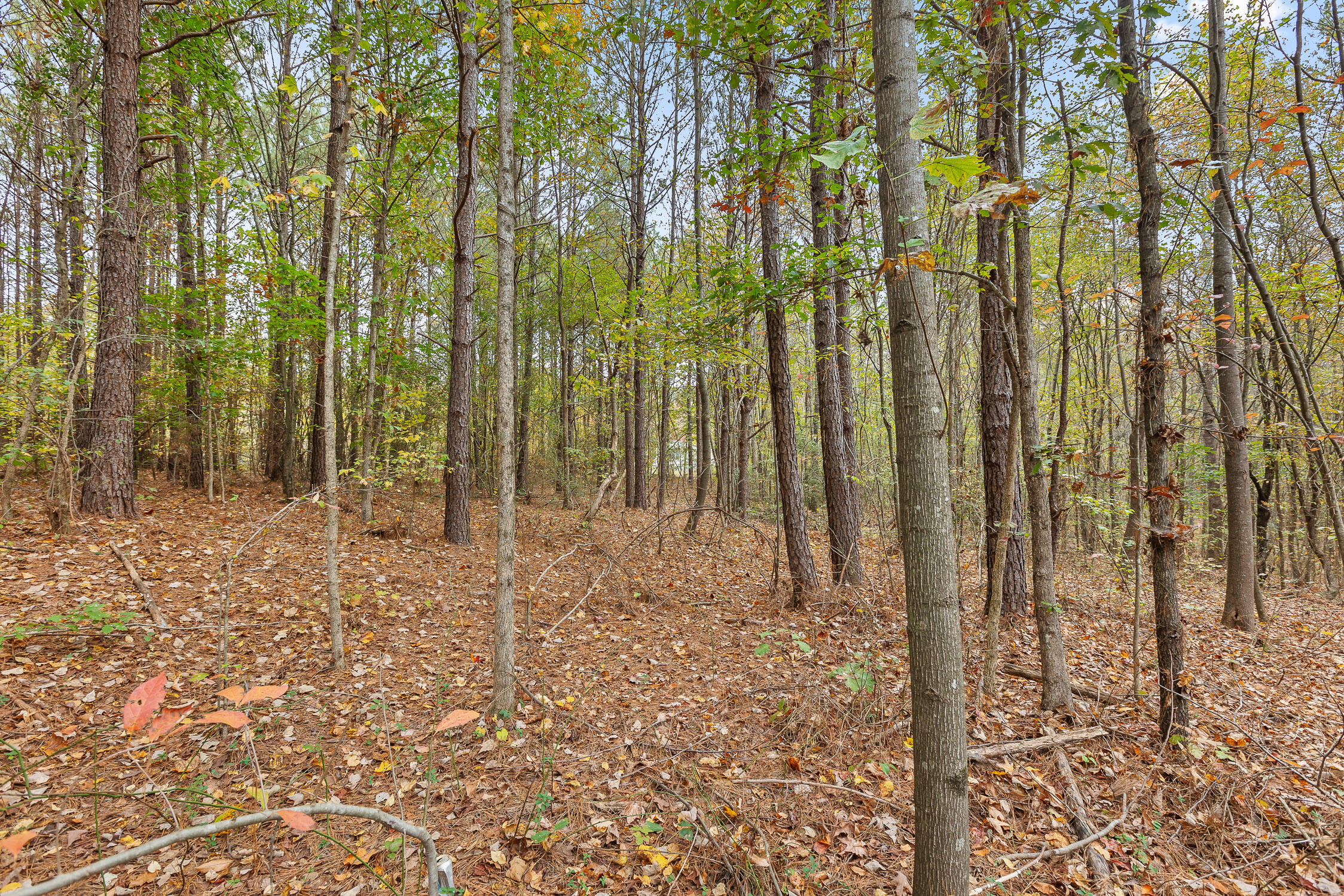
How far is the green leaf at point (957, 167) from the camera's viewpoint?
140cm

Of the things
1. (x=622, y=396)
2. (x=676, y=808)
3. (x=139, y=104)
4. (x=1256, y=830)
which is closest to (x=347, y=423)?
(x=139, y=104)

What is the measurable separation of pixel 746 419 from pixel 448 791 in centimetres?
685

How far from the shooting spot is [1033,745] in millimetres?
3648

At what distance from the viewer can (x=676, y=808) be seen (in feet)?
10.3

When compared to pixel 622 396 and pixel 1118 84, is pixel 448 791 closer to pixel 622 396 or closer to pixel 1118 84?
pixel 1118 84

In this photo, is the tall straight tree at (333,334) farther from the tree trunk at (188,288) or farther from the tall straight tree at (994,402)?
the tree trunk at (188,288)

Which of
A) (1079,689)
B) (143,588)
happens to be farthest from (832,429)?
(143,588)

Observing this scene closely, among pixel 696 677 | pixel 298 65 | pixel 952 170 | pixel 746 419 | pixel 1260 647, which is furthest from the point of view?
pixel 298 65

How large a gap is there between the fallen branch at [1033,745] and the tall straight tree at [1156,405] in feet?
1.63

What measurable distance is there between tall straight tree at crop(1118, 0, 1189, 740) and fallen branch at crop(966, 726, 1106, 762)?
50 cm

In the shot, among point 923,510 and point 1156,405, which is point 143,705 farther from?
point 1156,405

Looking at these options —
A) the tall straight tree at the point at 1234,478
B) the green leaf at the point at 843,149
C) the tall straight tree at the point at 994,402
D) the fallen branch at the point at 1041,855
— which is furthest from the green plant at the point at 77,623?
the tall straight tree at the point at 1234,478

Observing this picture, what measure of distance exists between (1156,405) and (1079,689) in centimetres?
254

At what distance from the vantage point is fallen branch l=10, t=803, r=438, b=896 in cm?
78
